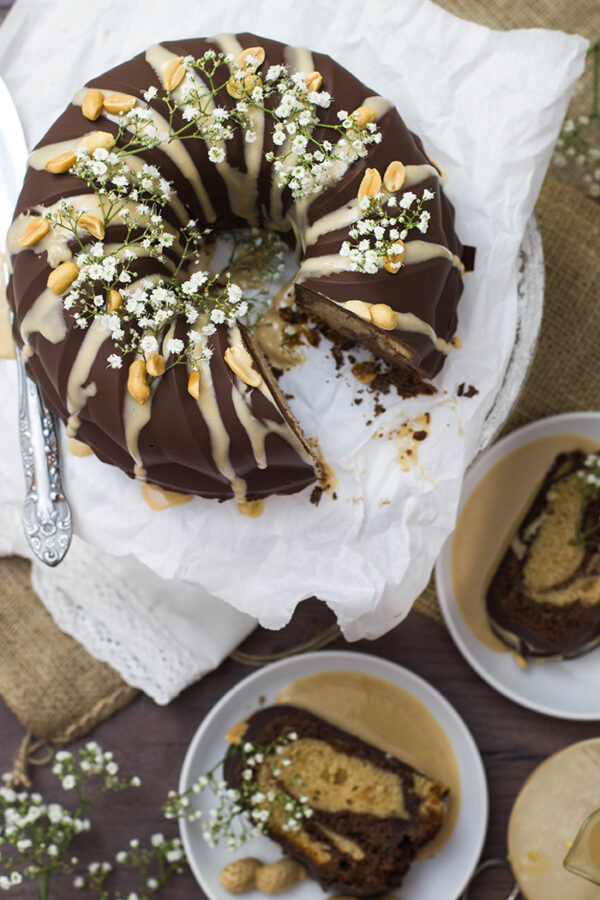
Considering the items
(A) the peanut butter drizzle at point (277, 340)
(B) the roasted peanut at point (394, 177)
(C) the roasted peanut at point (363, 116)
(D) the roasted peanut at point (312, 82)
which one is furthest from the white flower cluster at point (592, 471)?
(D) the roasted peanut at point (312, 82)

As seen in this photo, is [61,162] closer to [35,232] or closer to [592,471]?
[35,232]

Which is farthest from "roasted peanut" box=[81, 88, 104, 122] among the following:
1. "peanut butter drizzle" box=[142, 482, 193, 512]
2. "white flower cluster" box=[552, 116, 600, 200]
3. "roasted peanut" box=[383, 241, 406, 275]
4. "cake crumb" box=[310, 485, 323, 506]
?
"white flower cluster" box=[552, 116, 600, 200]

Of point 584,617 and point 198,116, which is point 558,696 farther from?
point 198,116

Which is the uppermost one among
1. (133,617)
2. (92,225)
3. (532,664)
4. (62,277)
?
(92,225)

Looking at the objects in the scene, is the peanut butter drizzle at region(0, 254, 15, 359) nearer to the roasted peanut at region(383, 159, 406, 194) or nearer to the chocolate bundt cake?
the chocolate bundt cake

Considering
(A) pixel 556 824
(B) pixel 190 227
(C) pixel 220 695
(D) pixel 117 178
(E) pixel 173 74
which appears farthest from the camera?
(C) pixel 220 695

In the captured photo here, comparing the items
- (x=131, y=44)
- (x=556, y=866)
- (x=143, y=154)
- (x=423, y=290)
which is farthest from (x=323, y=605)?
(x=131, y=44)

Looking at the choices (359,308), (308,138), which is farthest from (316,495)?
(308,138)

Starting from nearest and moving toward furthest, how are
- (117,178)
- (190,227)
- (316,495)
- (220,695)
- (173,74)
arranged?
1. (117,178)
2. (173,74)
3. (190,227)
4. (316,495)
5. (220,695)
